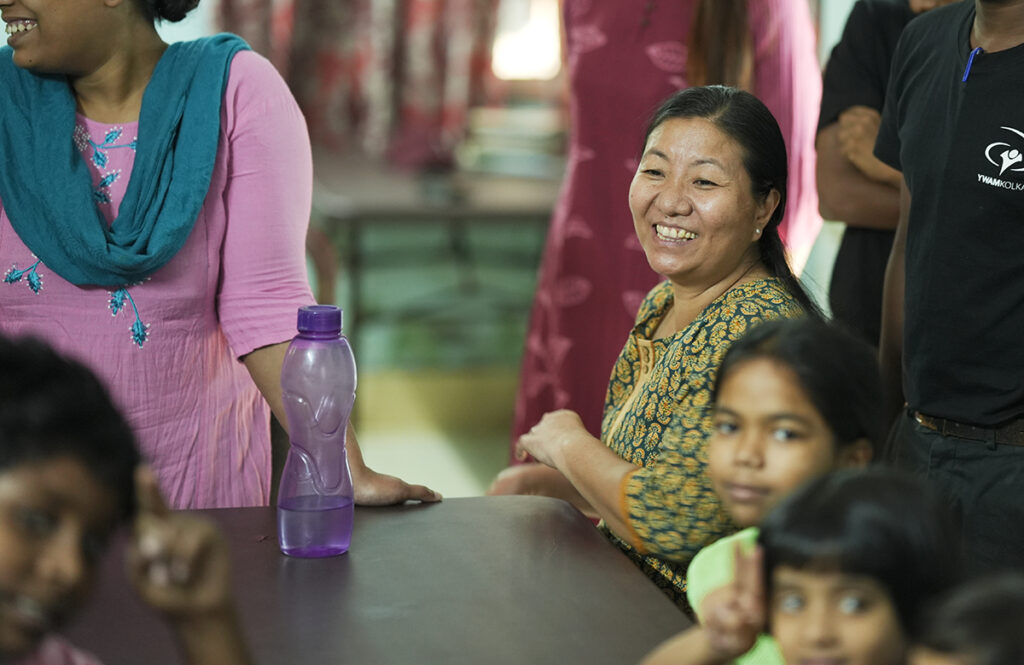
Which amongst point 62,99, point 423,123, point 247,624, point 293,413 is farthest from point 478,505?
point 423,123

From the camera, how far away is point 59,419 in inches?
34.0

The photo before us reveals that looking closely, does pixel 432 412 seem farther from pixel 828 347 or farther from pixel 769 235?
pixel 828 347

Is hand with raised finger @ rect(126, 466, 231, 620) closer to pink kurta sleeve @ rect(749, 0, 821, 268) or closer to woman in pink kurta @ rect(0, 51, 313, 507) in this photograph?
woman in pink kurta @ rect(0, 51, 313, 507)

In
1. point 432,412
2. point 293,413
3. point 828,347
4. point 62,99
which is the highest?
point 62,99

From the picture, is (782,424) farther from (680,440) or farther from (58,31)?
(58,31)

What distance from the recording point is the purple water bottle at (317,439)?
141 centimetres

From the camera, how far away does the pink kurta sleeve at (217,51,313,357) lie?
1.74m

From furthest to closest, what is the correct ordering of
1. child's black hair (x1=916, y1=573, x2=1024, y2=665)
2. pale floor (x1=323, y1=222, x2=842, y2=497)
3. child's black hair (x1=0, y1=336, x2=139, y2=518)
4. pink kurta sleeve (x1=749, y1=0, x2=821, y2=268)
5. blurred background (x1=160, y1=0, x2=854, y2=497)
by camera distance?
blurred background (x1=160, y1=0, x2=854, y2=497), pale floor (x1=323, y1=222, x2=842, y2=497), pink kurta sleeve (x1=749, y1=0, x2=821, y2=268), child's black hair (x1=0, y1=336, x2=139, y2=518), child's black hair (x1=916, y1=573, x2=1024, y2=665)

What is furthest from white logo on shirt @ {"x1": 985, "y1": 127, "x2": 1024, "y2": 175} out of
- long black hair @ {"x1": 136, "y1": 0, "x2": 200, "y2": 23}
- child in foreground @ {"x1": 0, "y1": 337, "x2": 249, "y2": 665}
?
child in foreground @ {"x1": 0, "y1": 337, "x2": 249, "y2": 665}

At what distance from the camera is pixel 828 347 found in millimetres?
1231

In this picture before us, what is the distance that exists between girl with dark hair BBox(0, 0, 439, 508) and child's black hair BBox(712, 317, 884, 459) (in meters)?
0.60

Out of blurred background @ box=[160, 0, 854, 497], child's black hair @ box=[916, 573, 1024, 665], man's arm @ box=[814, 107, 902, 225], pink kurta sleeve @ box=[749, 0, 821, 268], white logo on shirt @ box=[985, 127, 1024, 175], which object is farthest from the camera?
blurred background @ box=[160, 0, 854, 497]

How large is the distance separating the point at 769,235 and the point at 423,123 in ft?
14.2

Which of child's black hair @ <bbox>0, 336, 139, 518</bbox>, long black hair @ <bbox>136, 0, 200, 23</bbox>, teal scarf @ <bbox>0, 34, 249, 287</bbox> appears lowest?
child's black hair @ <bbox>0, 336, 139, 518</bbox>
